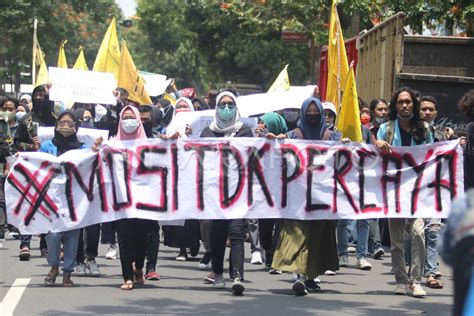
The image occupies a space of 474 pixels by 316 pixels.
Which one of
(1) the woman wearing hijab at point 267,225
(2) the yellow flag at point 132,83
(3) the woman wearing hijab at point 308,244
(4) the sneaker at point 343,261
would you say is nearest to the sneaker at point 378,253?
(4) the sneaker at point 343,261

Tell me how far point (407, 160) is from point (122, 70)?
7627mm

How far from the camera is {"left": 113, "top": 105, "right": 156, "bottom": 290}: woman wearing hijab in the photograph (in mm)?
10125

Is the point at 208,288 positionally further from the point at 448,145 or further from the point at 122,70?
the point at 122,70

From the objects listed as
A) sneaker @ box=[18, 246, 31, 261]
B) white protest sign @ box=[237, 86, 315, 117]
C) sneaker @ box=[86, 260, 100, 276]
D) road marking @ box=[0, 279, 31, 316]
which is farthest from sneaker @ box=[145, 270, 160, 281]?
white protest sign @ box=[237, 86, 315, 117]

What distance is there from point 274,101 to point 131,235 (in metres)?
4.46

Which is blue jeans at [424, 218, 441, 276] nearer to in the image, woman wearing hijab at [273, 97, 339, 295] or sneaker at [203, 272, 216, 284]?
woman wearing hijab at [273, 97, 339, 295]

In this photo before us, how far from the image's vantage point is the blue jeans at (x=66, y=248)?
403 inches

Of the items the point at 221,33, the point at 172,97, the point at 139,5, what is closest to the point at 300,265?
the point at 172,97

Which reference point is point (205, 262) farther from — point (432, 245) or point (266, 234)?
point (432, 245)

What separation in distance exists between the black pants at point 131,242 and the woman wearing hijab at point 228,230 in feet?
1.93

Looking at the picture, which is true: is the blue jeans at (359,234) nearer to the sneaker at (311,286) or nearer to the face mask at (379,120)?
the face mask at (379,120)

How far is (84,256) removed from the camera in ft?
37.5

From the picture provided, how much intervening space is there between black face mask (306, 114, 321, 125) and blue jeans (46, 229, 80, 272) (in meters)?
2.17

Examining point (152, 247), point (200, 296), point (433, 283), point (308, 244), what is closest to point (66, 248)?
point (152, 247)
